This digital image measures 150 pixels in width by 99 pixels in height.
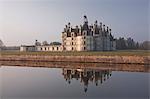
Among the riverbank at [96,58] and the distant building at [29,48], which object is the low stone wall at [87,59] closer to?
the riverbank at [96,58]

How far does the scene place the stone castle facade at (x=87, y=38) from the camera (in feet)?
183

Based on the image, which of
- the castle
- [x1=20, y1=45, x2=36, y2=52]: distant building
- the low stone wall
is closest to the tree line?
the castle

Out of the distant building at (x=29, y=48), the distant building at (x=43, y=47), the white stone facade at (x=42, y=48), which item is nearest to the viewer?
the white stone facade at (x=42, y=48)

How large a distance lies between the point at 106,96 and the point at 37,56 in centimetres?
2887

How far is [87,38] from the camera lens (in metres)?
55.6

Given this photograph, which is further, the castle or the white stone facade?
the white stone facade

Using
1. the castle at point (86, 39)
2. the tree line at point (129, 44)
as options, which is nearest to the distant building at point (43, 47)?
the castle at point (86, 39)

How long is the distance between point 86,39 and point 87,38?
13.5 inches

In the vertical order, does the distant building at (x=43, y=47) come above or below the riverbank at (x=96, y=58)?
above

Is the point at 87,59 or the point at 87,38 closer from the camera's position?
the point at 87,59

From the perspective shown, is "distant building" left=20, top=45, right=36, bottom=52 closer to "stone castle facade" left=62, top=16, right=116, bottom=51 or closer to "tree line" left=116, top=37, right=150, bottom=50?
"stone castle facade" left=62, top=16, right=116, bottom=51

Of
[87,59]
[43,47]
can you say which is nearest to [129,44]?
[43,47]

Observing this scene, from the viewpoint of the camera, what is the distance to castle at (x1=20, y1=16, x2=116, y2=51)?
55719 mm

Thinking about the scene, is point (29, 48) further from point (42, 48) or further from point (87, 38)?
point (87, 38)
